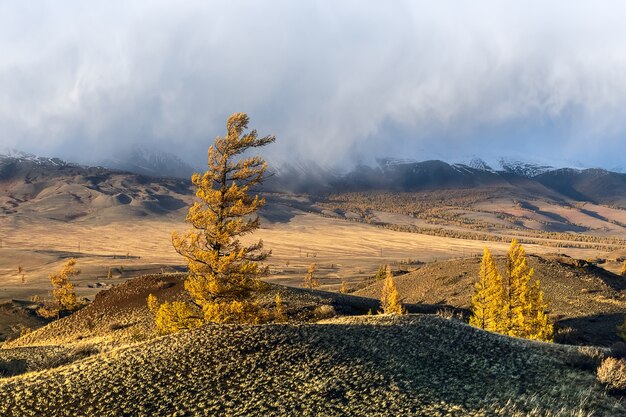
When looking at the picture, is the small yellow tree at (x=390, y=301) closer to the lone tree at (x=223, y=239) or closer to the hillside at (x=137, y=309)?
→ the hillside at (x=137, y=309)

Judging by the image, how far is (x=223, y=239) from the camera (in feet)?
86.2

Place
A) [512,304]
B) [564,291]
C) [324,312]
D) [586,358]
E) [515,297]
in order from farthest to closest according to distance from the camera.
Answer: [564,291], [515,297], [512,304], [324,312], [586,358]

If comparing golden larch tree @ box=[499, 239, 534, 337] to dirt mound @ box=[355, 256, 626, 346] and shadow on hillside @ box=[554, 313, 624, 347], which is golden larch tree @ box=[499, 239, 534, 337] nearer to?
shadow on hillside @ box=[554, 313, 624, 347]

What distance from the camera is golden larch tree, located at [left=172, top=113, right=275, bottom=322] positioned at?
2616cm

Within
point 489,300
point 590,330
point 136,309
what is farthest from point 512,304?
point 136,309

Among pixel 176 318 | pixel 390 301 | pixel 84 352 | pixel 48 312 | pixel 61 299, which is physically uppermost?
pixel 176 318

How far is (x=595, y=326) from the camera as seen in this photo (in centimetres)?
5016

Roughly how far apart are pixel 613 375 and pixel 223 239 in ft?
60.8

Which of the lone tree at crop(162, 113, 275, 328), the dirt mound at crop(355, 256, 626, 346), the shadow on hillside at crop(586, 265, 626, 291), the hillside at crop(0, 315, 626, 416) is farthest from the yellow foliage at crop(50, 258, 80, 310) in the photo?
the shadow on hillside at crop(586, 265, 626, 291)

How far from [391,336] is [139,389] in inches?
383

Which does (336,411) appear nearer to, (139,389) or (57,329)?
(139,389)

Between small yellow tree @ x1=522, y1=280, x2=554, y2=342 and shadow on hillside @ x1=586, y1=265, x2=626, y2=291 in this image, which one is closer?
small yellow tree @ x1=522, y1=280, x2=554, y2=342

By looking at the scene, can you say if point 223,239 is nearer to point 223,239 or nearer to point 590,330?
point 223,239

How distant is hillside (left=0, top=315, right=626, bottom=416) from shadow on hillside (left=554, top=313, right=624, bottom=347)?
27.6 metres
